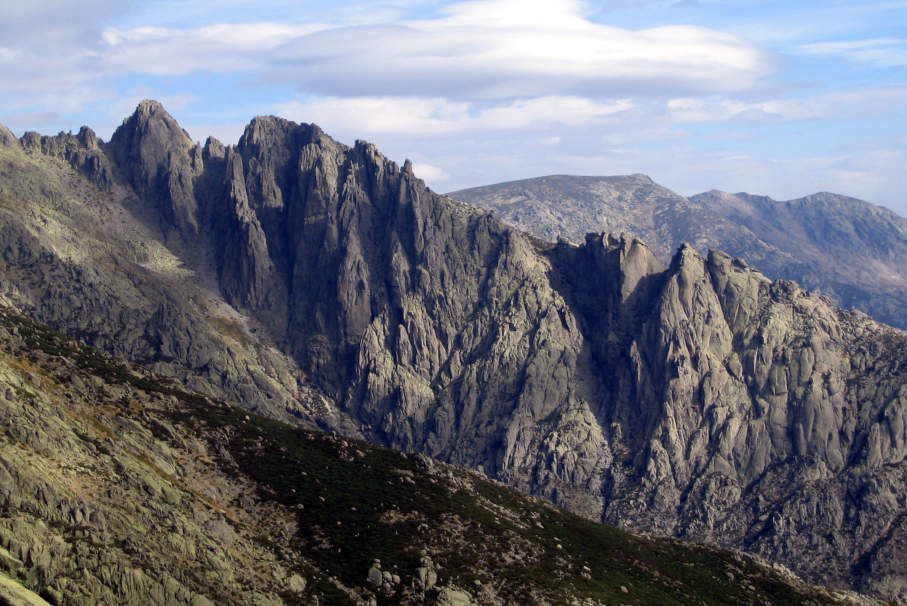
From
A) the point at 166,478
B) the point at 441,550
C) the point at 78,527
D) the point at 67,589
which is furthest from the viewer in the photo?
the point at 441,550

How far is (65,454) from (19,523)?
3103cm

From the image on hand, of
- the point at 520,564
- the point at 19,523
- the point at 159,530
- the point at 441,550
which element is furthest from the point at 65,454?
the point at 520,564

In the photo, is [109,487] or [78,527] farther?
[109,487]

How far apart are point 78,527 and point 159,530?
59.3 feet

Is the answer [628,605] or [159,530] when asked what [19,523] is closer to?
[159,530]

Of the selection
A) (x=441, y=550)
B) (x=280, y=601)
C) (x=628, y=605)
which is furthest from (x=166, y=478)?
(x=628, y=605)

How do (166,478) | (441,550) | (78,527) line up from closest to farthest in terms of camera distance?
(78,527) < (166,478) < (441,550)

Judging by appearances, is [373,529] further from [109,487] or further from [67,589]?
[67,589]

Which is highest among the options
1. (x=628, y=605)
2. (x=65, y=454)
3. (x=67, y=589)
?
(x=65, y=454)

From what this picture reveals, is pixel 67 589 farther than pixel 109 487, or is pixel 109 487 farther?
pixel 109 487

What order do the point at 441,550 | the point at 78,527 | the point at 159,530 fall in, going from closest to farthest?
the point at 78,527 → the point at 159,530 → the point at 441,550

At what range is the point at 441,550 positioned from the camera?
190 m

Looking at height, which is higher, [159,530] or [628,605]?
[159,530]

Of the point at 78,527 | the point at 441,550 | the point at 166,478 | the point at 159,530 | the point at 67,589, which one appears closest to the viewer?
the point at 67,589
